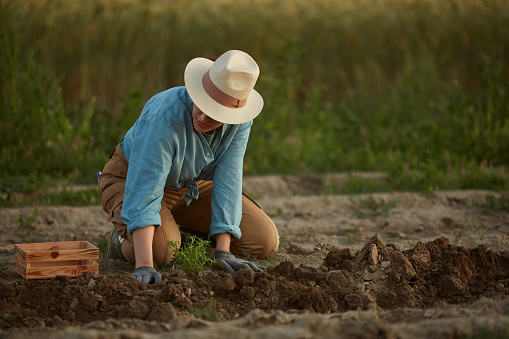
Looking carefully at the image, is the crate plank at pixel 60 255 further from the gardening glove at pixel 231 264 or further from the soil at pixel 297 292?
the gardening glove at pixel 231 264

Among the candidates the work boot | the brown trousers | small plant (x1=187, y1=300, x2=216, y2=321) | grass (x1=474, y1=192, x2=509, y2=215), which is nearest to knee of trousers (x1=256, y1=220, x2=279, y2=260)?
the brown trousers

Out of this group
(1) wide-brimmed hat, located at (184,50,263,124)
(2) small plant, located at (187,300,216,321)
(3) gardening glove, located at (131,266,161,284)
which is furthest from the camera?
(3) gardening glove, located at (131,266,161,284)

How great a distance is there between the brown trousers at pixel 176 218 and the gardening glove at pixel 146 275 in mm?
347

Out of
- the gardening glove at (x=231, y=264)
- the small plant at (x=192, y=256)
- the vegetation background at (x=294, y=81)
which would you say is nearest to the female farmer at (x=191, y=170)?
the gardening glove at (x=231, y=264)

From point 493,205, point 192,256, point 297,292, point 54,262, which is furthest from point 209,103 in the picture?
point 493,205

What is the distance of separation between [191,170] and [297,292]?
36.9 inches

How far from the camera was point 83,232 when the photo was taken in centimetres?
468

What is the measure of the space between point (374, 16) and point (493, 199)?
15.9ft

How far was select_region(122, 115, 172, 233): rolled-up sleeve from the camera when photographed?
3.23 meters

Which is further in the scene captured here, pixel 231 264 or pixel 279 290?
pixel 231 264

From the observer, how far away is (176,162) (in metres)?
3.39

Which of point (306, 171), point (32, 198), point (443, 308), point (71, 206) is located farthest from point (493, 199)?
point (32, 198)

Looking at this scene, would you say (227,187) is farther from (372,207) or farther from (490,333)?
(372,207)

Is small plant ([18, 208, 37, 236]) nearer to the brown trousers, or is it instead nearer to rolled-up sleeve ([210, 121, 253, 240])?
the brown trousers
